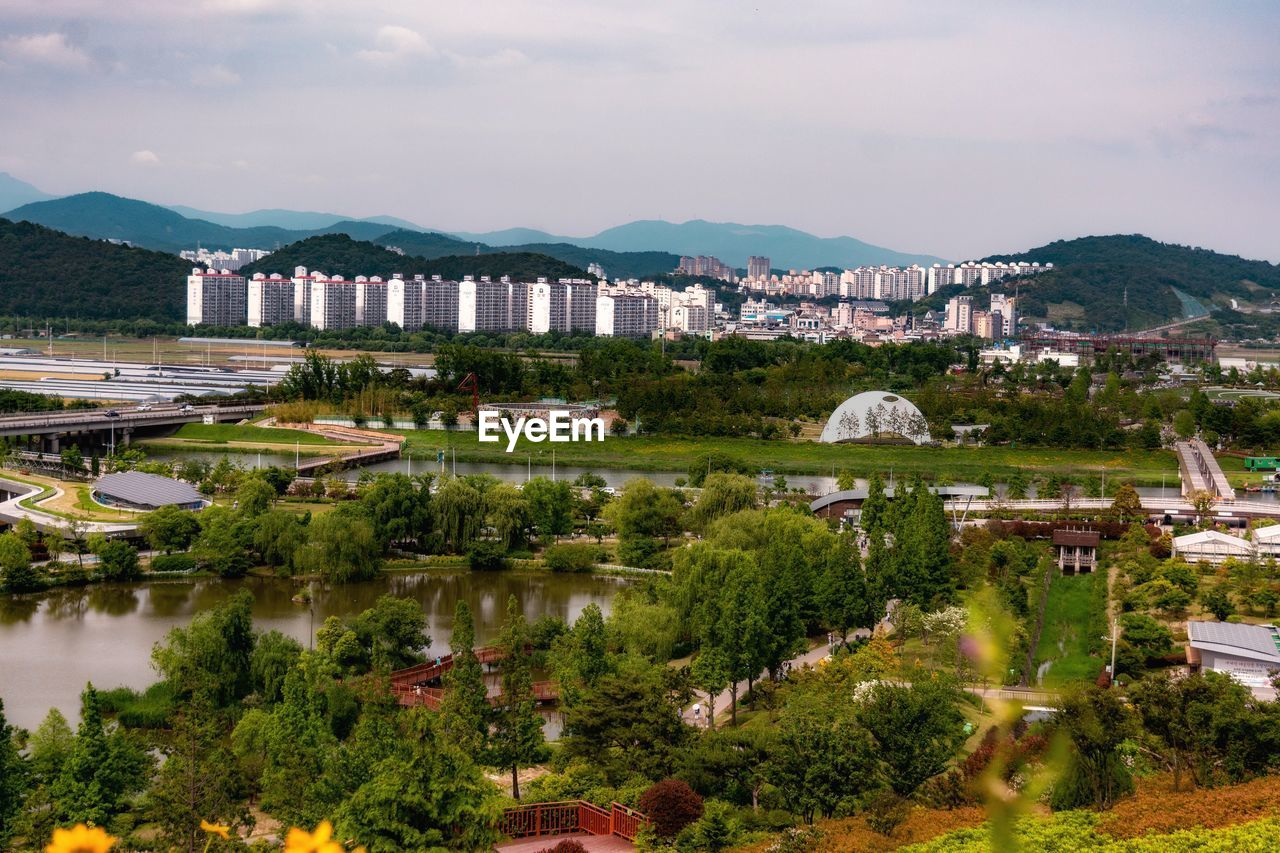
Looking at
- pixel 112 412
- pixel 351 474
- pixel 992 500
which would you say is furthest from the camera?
pixel 112 412

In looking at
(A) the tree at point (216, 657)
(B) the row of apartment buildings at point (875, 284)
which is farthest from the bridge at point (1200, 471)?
(B) the row of apartment buildings at point (875, 284)

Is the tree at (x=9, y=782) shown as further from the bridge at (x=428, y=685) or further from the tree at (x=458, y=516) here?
the tree at (x=458, y=516)

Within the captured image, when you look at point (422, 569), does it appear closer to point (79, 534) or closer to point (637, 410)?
point (79, 534)

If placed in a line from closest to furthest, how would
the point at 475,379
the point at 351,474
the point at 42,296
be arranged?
the point at 351,474 → the point at 475,379 → the point at 42,296

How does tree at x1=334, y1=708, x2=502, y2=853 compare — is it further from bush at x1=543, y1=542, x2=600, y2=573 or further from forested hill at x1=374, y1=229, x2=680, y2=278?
forested hill at x1=374, y1=229, x2=680, y2=278

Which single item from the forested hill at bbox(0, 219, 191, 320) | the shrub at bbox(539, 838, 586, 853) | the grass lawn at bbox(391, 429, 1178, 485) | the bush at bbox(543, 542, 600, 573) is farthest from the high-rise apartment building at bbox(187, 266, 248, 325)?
the shrub at bbox(539, 838, 586, 853)

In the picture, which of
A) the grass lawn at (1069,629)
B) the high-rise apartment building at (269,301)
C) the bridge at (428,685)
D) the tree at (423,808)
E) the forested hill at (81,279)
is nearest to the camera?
the tree at (423,808)

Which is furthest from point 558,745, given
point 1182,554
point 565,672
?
point 1182,554
